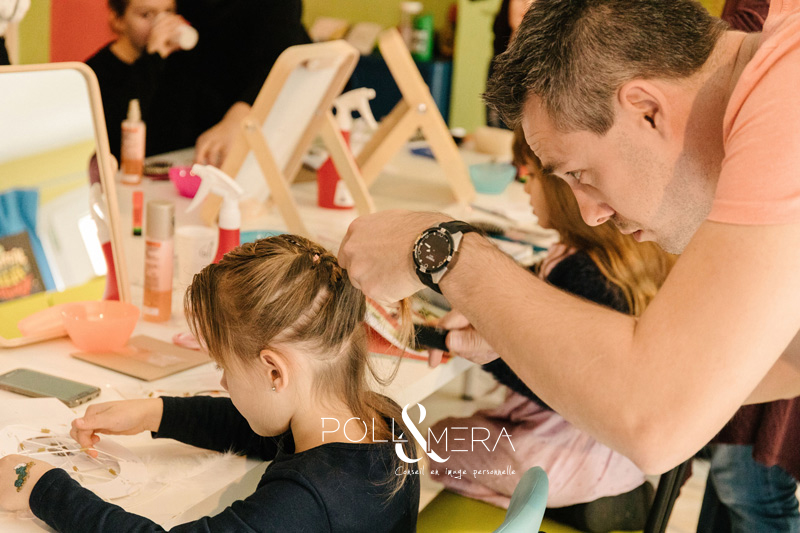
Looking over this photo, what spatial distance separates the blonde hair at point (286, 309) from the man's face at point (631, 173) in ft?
1.11

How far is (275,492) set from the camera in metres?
0.96

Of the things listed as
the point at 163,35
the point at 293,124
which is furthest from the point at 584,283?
the point at 163,35

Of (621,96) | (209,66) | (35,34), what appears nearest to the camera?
(621,96)

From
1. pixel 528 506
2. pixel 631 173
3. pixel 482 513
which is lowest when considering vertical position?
pixel 482 513

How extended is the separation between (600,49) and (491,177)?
1587 millimetres

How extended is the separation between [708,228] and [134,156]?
1706mm

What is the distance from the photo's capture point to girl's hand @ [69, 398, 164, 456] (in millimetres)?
1079

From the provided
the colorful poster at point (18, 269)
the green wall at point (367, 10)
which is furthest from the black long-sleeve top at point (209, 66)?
the green wall at point (367, 10)

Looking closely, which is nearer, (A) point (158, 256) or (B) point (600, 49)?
(B) point (600, 49)

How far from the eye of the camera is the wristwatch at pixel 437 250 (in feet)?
2.87

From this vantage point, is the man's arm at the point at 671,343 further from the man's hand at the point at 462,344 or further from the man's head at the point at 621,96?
the man's hand at the point at 462,344

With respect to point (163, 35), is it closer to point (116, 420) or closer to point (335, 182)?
point (335, 182)

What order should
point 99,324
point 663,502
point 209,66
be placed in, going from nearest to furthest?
1. point 99,324
2. point 663,502
3. point 209,66

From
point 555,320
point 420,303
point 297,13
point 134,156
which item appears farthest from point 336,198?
point 555,320
